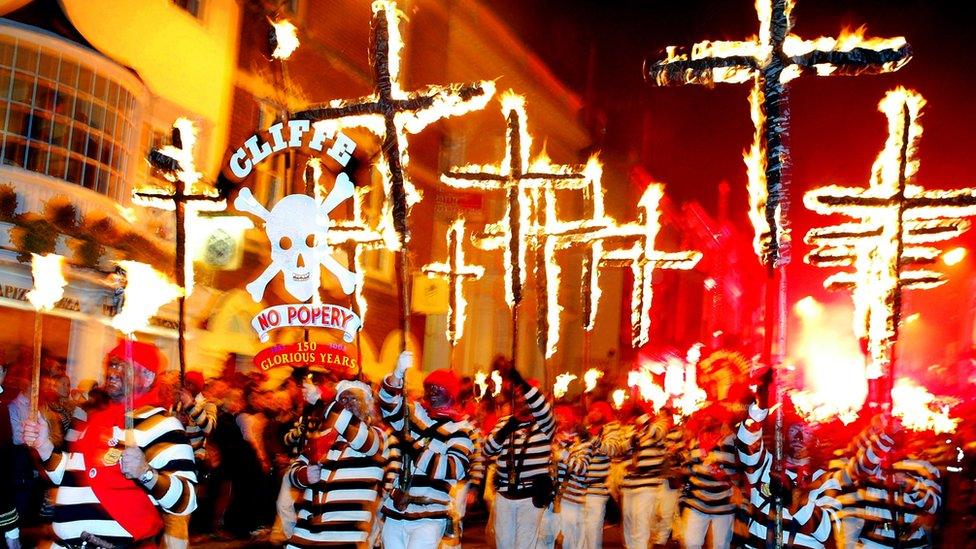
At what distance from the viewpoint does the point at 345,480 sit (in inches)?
293

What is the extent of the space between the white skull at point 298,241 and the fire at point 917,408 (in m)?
13.4

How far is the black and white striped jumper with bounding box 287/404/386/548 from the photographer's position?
24.1 ft

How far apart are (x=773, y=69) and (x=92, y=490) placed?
6182 mm

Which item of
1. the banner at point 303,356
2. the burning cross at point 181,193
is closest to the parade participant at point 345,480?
the banner at point 303,356

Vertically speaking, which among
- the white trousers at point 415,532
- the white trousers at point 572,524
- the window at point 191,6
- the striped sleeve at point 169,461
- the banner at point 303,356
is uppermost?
the window at point 191,6

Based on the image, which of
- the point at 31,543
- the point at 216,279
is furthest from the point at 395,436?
the point at 216,279

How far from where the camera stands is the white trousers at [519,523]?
1185cm

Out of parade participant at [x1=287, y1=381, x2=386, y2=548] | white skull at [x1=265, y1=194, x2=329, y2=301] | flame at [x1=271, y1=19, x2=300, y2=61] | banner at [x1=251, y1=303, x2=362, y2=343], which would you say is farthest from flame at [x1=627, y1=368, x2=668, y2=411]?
parade participant at [x1=287, y1=381, x2=386, y2=548]

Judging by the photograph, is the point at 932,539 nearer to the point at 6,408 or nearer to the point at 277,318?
the point at 277,318

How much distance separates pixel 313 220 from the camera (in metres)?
10.9

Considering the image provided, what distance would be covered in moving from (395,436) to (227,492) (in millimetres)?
5423

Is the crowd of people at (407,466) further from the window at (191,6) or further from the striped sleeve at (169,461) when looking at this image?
the window at (191,6)

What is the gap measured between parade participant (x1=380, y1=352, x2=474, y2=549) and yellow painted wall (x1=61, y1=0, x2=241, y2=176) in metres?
9.09

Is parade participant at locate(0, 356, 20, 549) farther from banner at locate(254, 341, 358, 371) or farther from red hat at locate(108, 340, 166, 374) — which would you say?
banner at locate(254, 341, 358, 371)
